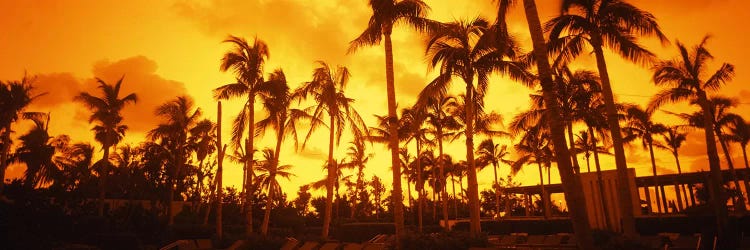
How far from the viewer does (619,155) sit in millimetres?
12680

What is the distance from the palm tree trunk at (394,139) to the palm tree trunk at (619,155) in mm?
5996

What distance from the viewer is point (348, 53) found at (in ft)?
48.1

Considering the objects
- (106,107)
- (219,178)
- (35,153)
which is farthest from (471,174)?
(35,153)

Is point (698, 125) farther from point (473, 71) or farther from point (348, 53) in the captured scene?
point (348, 53)

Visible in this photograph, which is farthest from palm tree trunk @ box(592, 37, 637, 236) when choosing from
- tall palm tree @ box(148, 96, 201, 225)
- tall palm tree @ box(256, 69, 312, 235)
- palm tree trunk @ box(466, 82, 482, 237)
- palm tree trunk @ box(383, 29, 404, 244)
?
tall palm tree @ box(148, 96, 201, 225)

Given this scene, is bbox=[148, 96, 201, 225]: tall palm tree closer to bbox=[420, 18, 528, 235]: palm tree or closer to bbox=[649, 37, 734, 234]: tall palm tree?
bbox=[420, 18, 528, 235]: palm tree

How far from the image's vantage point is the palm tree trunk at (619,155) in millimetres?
12234

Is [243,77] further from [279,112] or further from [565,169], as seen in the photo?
[565,169]

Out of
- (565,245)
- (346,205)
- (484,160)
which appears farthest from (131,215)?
(484,160)

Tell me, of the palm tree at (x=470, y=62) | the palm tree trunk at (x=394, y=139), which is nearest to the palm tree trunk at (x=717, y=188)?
the palm tree at (x=470, y=62)

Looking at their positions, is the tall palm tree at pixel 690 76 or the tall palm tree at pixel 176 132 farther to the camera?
the tall palm tree at pixel 176 132

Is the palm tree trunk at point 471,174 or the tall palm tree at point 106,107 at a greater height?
the tall palm tree at point 106,107

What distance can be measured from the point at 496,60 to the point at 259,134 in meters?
11.2

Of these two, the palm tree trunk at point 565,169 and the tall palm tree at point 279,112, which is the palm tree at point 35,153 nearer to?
the tall palm tree at point 279,112
